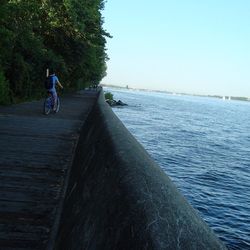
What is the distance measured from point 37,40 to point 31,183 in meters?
20.0

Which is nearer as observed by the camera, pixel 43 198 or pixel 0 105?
pixel 43 198

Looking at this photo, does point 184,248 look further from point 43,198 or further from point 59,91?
point 59,91

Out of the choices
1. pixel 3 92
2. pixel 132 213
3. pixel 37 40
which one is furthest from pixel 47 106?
pixel 132 213

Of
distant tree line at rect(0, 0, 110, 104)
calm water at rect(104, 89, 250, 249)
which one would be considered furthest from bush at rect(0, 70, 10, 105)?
calm water at rect(104, 89, 250, 249)

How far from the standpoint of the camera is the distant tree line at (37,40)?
20469 mm

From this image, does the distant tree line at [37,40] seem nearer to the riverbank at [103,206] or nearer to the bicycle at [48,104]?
the bicycle at [48,104]

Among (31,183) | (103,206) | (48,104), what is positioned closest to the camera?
(103,206)

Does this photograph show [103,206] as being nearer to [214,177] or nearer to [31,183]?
[31,183]

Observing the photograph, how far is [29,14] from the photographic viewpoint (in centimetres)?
2483

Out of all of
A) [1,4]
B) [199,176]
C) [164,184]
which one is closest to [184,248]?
[164,184]

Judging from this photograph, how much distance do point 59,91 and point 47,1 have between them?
31.7 ft

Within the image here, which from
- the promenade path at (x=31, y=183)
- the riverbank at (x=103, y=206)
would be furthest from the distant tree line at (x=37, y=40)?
the riverbank at (x=103, y=206)

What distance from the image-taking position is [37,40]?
2491 centimetres

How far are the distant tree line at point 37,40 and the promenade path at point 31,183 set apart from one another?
909cm
